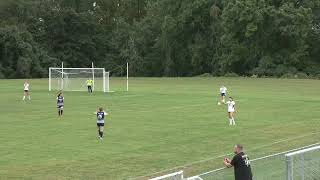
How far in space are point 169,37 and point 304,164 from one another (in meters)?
95.3

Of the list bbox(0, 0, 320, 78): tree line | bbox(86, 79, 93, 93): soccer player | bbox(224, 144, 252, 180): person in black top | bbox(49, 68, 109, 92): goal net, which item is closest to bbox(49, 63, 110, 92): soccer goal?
bbox(49, 68, 109, 92): goal net

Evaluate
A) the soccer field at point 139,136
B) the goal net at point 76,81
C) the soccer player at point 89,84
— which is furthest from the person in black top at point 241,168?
the goal net at point 76,81

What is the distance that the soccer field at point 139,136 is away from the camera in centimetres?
1967

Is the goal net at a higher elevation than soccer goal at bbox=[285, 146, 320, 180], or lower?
higher

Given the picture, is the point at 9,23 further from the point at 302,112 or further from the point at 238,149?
the point at 238,149

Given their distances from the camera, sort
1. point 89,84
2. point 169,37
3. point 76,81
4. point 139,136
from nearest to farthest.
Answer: point 139,136, point 89,84, point 76,81, point 169,37

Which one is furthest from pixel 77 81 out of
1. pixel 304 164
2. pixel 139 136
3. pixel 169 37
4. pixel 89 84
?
pixel 304 164

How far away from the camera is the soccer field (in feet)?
64.5

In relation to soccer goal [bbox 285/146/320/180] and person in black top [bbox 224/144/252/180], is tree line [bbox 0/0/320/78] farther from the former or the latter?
person in black top [bbox 224/144/252/180]

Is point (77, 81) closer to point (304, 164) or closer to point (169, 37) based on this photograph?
point (169, 37)

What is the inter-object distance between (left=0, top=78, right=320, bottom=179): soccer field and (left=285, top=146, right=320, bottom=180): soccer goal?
6162 millimetres

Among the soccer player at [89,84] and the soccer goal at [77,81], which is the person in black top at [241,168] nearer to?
the soccer player at [89,84]

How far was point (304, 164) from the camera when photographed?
1209 centimetres

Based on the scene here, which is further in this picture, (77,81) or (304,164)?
(77,81)
